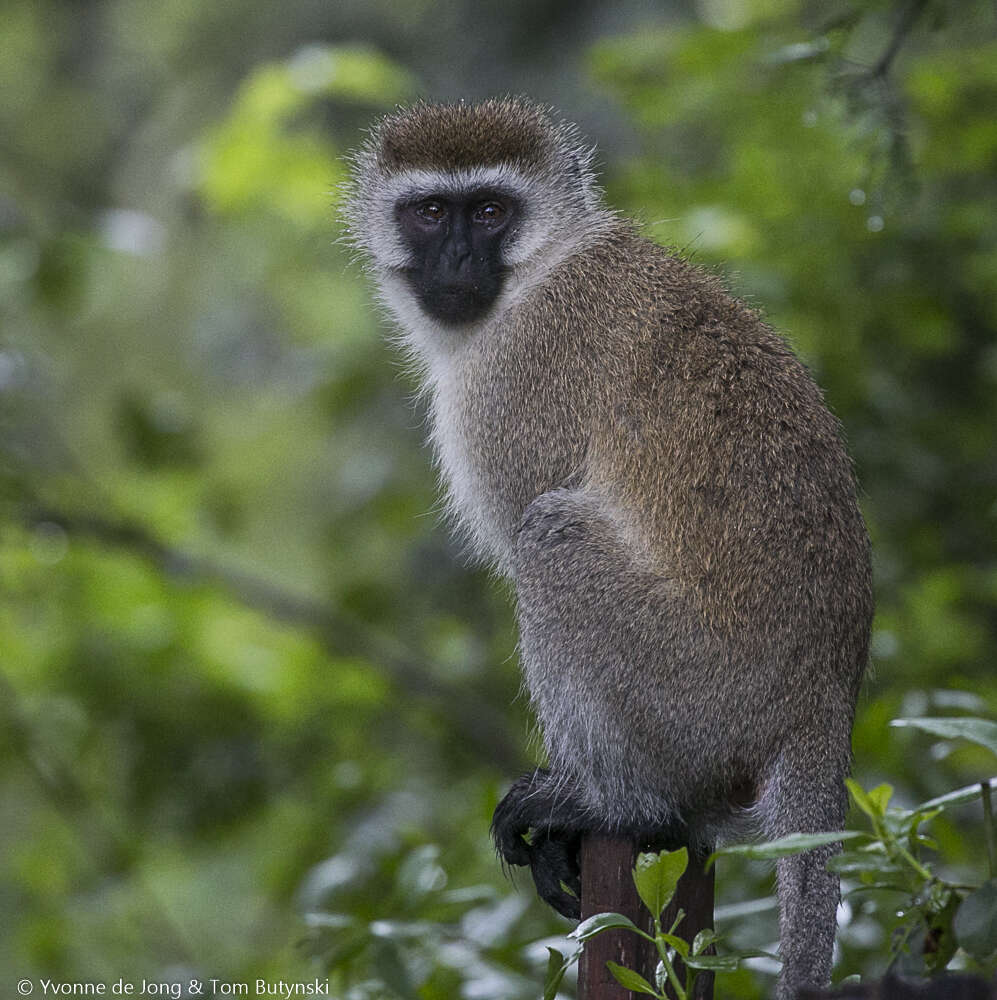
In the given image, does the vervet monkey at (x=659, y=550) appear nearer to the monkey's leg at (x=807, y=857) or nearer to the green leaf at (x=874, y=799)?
the monkey's leg at (x=807, y=857)

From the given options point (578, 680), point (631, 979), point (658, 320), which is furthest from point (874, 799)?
point (658, 320)

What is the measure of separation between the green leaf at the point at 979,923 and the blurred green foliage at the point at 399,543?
3.15 feet

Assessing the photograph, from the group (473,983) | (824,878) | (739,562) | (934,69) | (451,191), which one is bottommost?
(473,983)

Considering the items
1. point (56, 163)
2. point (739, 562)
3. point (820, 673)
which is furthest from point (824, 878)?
point (56, 163)

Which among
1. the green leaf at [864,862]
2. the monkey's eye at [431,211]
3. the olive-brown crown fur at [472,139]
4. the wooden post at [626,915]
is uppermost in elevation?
the olive-brown crown fur at [472,139]

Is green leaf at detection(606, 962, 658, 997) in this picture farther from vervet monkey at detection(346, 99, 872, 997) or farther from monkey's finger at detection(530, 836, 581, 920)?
monkey's finger at detection(530, 836, 581, 920)

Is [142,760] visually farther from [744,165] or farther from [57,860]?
[744,165]

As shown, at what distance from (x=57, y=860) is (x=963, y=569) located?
5.09 metres

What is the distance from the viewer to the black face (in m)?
4.71

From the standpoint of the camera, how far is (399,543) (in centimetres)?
848

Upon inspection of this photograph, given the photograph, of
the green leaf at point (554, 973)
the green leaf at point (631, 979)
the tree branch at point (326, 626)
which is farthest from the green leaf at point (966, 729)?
the tree branch at point (326, 626)

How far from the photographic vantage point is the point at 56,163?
11.8m

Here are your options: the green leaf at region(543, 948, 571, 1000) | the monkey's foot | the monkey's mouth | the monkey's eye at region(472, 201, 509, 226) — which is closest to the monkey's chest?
the monkey's mouth

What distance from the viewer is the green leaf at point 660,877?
254 cm
